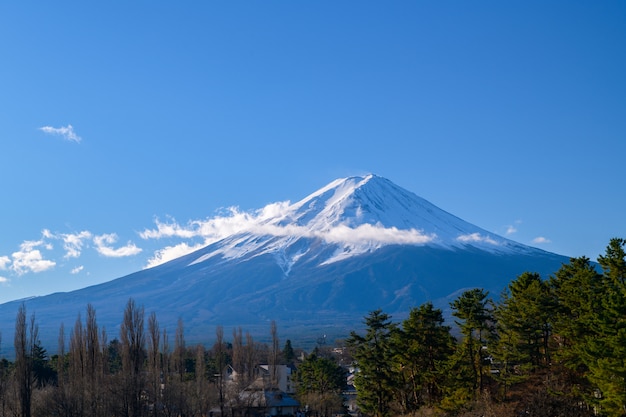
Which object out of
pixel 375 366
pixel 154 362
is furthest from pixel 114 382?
pixel 375 366

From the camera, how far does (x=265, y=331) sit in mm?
150750

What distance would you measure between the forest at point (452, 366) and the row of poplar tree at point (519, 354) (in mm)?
55

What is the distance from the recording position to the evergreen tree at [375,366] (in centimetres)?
3444

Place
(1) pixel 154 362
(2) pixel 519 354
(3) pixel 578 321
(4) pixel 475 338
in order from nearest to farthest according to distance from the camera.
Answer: (3) pixel 578 321 → (2) pixel 519 354 → (4) pixel 475 338 → (1) pixel 154 362

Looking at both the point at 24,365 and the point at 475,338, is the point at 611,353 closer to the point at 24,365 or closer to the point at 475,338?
the point at 475,338

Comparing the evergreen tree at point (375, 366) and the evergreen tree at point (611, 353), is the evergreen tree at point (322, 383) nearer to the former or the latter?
the evergreen tree at point (375, 366)

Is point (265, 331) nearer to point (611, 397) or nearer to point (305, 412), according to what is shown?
point (305, 412)

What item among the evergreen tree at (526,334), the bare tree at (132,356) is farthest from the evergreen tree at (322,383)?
the evergreen tree at (526,334)

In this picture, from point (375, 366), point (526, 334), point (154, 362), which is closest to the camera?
point (526, 334)

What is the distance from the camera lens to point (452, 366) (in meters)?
30.6

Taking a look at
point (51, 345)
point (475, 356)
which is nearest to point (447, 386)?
point (475, 356)

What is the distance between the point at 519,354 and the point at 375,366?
8209mm

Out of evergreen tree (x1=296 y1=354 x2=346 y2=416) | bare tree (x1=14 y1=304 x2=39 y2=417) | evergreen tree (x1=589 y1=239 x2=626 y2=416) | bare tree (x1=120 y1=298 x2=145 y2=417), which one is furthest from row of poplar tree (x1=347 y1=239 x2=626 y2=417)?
bare tree (x1=14 y1=304 x2=39 y2=417)

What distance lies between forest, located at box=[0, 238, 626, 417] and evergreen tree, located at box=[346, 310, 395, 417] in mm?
60
